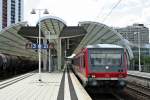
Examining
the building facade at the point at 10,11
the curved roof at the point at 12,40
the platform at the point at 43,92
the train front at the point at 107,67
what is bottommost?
the platform at the point at 43,92

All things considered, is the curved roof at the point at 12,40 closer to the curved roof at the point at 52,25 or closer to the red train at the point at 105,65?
the curved roof at the point at 52,25

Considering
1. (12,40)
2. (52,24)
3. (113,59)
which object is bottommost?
(113,59)

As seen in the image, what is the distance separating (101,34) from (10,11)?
299ft

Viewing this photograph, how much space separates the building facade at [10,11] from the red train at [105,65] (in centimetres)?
12204

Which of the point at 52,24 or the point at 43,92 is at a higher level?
the point at 52,24

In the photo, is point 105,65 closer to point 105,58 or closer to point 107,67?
point 107,67

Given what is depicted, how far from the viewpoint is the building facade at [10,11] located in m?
146

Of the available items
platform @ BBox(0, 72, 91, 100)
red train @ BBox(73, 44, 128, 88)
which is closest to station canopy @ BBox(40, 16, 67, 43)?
platform @ BBox(0, 72, 91, 100)

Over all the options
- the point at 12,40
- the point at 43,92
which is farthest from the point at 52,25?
the point at 43,92

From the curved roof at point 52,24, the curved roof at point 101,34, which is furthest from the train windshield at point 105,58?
the curved roof at point 101,34

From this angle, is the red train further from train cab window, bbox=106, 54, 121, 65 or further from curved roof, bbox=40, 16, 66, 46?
curved roof, bbox=40, 16, 66, 46

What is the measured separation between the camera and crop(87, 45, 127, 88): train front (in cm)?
1898

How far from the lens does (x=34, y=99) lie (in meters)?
15.1

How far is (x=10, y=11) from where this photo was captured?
158000 mm
